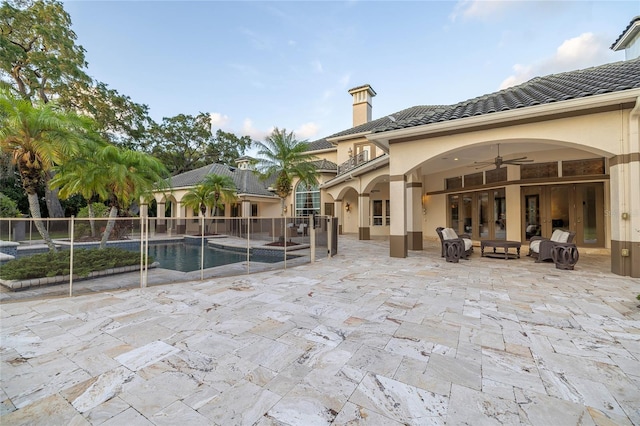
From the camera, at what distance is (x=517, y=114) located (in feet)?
24.1

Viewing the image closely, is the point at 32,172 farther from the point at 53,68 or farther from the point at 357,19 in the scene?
the point at 53,68

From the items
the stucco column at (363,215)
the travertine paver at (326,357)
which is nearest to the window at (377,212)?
the stucco column at (363,215)

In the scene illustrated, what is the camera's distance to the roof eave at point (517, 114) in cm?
Result: 632

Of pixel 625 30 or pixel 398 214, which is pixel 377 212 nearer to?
pixel 398 214

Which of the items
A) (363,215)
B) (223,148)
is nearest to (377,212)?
(363,215)

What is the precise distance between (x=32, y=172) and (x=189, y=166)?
29018mm

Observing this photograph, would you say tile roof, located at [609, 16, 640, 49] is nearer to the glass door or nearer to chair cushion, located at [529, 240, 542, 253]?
the glass door

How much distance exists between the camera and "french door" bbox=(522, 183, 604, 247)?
1089 centimetres

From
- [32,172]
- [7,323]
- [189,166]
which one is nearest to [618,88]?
[7,323]

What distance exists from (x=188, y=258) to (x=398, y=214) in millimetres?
8695

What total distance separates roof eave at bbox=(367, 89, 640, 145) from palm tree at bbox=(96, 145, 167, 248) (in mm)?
8676

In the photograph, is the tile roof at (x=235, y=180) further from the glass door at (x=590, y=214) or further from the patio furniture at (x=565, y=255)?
the glass door at (x=590, y=214)

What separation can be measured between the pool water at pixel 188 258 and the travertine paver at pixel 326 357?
3684mm

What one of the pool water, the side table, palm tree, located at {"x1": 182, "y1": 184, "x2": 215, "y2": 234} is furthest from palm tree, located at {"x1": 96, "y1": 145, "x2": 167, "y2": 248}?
the side table
